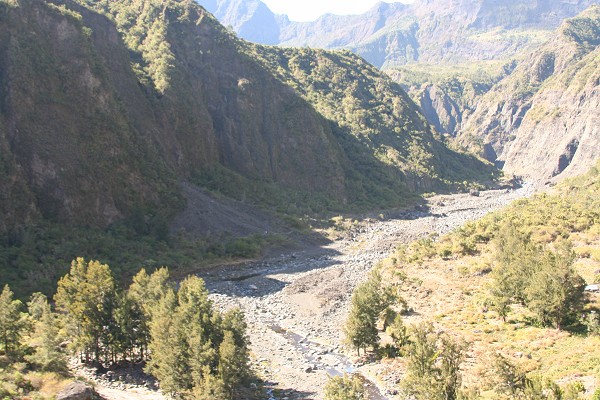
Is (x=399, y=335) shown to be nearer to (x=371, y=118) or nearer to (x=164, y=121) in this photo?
(x=164, y=121)

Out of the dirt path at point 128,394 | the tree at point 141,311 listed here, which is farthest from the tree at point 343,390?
the tree at point 141,311

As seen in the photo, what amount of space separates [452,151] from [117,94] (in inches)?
4511

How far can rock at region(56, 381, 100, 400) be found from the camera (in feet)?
103

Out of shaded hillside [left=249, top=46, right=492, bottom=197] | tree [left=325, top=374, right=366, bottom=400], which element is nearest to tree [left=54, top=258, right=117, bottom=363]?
tree [left=325, top=374, right=366, bottom=400]

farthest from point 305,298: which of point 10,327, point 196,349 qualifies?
point 10,327

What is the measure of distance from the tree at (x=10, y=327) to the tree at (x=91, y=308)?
11.4ft

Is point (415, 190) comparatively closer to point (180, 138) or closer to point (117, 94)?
point (180, 138)

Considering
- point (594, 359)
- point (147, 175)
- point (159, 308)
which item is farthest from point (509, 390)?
point (147, 175)

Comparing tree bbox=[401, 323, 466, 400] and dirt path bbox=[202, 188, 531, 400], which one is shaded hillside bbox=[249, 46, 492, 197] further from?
tree bbox=[401, 323, 466, 400]

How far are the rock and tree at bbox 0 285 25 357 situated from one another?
6.34 meters

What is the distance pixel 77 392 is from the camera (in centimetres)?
3191

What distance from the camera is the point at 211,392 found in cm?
3209

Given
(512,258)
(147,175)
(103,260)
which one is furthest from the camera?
(147,175)

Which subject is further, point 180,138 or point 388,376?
point 180,138
